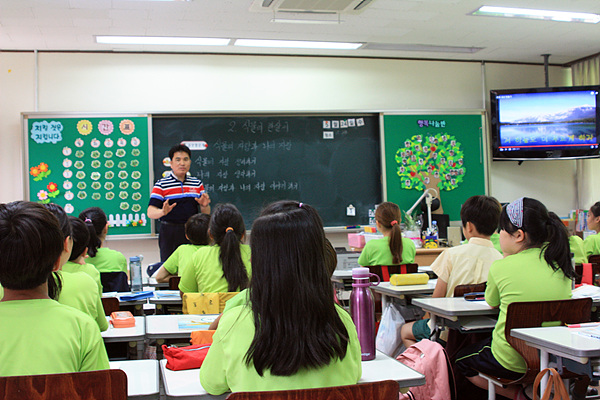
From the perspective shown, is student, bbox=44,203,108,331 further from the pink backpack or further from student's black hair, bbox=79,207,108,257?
student's black hair, bbox=79,207,108,257

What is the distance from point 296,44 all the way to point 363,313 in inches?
183

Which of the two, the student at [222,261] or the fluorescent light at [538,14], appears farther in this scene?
the fluorescent light at [538,14]

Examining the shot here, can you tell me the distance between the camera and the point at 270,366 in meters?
1.41

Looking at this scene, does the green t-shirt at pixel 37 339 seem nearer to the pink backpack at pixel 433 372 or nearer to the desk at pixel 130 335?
the desk at pixel 130 335

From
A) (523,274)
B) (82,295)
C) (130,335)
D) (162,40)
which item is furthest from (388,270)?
(162,40)

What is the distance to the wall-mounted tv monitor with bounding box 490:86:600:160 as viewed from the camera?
669cm

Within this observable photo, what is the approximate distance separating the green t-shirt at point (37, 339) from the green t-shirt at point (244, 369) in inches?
13.9

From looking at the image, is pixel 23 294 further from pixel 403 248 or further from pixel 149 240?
pixel 149 240

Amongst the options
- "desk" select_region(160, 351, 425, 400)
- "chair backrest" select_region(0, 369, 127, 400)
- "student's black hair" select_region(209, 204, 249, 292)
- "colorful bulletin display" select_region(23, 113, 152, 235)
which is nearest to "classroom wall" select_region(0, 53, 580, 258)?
"colorful bulletin display" select_region(23, 113, 152, 235)

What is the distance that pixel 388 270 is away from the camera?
419 centimetres

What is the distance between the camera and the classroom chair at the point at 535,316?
236 cm

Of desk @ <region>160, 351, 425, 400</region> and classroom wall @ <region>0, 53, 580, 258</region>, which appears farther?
classroom wall @ <region>0, 53, 580, 258</region>

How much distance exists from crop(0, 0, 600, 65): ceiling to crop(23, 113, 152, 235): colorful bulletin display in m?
0.77

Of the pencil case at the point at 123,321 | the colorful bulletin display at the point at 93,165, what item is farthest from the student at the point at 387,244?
the colorful bulletin display at the point at 93,165
